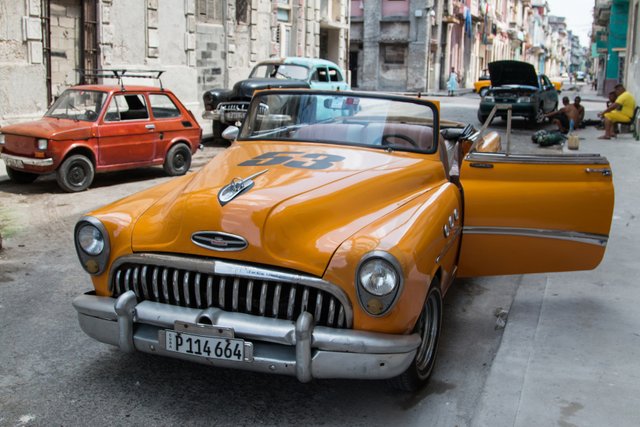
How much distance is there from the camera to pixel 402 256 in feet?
11.2

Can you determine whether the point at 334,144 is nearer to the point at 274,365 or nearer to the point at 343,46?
the point at 274,365

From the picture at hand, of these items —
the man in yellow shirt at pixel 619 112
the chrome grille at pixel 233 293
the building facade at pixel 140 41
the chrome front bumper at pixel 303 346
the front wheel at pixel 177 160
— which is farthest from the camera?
the man in yellow shirt at pixel 619 112

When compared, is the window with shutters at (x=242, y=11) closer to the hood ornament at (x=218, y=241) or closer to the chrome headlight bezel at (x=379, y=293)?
the hood ornament at (x=218, y=241)

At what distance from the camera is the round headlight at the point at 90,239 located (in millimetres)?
3912

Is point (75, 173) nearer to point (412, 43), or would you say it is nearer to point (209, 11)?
point (209, 11)

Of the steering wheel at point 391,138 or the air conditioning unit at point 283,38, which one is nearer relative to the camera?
the steering wheel at point 391,138

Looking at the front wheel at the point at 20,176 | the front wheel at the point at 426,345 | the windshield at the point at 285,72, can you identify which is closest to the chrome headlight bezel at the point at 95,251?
the front wheel at the point at 426,345

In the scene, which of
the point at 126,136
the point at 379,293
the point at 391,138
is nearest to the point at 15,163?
the point at 126,136

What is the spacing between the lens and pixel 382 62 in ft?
145

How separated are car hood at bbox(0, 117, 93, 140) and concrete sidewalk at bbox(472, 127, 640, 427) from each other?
6624 millimetres

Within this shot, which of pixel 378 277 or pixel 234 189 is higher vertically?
pixel 234 189

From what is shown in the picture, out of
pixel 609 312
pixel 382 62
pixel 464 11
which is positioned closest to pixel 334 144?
pixel 609 312

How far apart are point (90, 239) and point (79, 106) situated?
23.8 feet

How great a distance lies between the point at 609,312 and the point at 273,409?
9.05 ft
